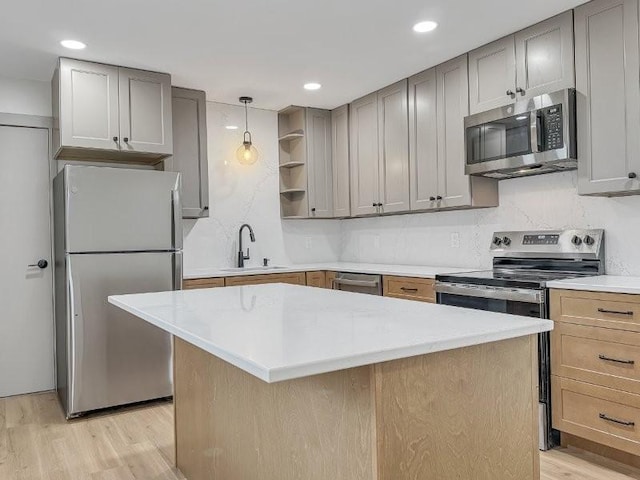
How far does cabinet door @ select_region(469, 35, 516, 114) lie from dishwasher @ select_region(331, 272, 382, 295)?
140 centimetres

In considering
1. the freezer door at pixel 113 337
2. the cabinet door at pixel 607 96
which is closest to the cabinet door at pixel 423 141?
the cabinet door at pixel 607 96

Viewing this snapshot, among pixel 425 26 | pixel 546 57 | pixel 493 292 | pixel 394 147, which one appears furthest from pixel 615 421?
pixel 394 147

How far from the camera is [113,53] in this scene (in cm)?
332

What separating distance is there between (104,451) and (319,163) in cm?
298

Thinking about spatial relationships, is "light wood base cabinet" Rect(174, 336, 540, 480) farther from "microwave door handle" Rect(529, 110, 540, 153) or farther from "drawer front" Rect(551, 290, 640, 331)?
"microwave door handle" Rect(529, 110, 540, 153)

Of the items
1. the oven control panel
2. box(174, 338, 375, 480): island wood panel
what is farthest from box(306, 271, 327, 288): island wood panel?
box(174, 338, 375, 480): island wood panel

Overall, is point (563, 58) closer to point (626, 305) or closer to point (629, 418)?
point (626, 305)

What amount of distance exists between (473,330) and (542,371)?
1.62 metres

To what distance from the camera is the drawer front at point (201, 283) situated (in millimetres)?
3771

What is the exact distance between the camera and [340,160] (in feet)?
15.6

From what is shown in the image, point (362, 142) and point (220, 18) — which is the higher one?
point (220, 18)

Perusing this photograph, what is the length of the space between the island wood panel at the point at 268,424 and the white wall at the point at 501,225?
7.47 ft

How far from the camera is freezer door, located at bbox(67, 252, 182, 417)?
3.29 m

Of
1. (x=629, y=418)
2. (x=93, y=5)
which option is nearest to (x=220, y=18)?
(x=93, y=5)
